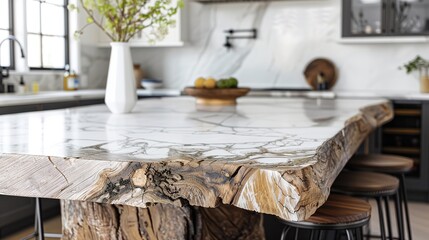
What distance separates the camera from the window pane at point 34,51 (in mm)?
4801

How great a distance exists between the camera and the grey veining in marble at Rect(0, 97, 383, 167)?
1.31 metres

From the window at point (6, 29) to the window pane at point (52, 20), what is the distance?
1.79ft

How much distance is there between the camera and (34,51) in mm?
4879

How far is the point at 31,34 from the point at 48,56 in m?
0.33

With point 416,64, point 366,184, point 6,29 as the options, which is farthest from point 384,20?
point 6,29

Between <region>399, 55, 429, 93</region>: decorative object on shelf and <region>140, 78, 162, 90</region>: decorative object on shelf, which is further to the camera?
<region>140, 78, 162, 90</region>: decorative object on shelf

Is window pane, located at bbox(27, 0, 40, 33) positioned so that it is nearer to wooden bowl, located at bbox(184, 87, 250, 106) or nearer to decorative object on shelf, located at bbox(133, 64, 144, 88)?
decorative object on shelf, located at bbox(133, 64, 144, 88)

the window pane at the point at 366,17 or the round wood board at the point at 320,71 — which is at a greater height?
the window pane at the point at 366,17

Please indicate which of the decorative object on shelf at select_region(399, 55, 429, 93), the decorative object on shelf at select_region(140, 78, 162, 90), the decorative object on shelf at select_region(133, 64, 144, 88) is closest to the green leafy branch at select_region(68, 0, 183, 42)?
the decorative object on shelf at select_region(140, 78, 162, 90)

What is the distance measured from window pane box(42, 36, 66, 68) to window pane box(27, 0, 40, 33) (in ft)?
0.53

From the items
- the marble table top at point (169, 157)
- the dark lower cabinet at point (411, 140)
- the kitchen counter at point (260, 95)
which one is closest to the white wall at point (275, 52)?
the kitchen counter at point (260, 95)

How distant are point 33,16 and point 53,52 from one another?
1.44 feet

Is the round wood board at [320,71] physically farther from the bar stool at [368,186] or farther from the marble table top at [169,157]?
the marble table top at [169,157]

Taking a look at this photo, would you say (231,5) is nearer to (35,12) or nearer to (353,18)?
(353,18)
